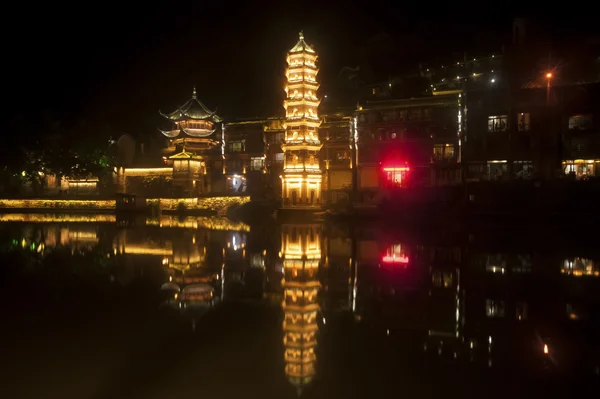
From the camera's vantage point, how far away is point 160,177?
51594 millimetres

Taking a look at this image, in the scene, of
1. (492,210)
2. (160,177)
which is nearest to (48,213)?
(160,177)

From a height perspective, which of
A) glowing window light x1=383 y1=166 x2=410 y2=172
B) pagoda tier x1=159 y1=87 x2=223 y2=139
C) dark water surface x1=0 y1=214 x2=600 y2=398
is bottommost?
dark water surface x1=0 y1=214 x2=600 y2=398

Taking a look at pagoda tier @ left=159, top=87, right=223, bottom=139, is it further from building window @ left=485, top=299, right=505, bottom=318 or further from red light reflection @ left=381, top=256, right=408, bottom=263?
building window @ left=485, top=299, right=505, bottom=318

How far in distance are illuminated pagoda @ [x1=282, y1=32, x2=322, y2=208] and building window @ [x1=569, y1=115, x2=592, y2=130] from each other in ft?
69.8

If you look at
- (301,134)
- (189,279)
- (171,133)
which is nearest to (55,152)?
(171,133)

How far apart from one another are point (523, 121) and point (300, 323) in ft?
125

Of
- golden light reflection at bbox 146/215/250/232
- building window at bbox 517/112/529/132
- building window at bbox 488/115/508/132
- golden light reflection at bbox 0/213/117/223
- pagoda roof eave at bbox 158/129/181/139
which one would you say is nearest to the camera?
golden light reflection at bbox 146/215/250/232

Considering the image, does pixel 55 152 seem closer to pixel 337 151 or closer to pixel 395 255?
pixel 337 151

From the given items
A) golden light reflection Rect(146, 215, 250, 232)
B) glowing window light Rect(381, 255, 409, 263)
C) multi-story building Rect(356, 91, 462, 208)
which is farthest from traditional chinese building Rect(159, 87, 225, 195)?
glowing window light Rect(381, 255, 409, 263)

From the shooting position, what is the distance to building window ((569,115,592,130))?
3969cm

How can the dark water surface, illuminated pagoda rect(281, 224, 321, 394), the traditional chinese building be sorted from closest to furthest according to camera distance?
1. the dark water surface
2. illuminated pagoda rect(281, 224, 321, 394)
3. the traditional chinese building

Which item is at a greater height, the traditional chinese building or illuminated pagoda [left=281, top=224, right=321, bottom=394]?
the traditional chinese building

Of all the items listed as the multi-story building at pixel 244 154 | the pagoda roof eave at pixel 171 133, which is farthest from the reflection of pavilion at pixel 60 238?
the pagoda roof eave at pixel 171 133

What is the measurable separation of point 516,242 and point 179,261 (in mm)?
14749
